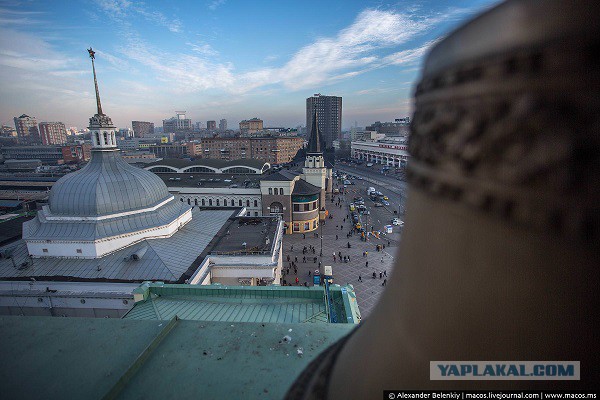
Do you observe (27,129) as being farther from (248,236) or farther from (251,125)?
(248,236)

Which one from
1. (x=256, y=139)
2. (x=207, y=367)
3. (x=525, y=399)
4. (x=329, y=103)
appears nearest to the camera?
(x=525, y=399)

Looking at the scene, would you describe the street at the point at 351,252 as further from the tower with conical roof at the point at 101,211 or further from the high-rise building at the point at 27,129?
the high-rise building at the point at 27,129

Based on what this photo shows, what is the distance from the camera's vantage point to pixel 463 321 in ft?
4.09

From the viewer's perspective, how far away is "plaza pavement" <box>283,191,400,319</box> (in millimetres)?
23359

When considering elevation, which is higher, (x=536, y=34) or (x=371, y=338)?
(x=536, y=34)

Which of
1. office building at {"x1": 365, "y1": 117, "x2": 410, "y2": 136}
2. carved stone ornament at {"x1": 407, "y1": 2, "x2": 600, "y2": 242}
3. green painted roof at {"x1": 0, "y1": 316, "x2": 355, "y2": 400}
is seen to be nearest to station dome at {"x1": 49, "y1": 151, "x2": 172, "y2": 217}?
green painted roof at {"x1": 0, "y1": 316, "x2": 355, "y2": 400}

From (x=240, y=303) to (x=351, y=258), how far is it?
21143 millimetres

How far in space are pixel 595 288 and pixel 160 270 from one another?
17317 millimetres

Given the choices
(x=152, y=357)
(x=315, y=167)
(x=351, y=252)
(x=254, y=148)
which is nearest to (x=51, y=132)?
(x=254, y=148)

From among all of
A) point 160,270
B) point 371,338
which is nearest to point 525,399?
point 371,338

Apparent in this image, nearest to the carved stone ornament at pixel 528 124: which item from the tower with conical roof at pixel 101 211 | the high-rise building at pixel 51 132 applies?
the tower with conical roof at pixel 101 211

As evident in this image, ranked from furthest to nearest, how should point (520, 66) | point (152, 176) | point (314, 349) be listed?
point (152, 176), point (314, 349), point (520, 66)

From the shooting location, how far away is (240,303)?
963 centimetres

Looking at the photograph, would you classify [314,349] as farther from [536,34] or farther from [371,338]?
[536,34]
